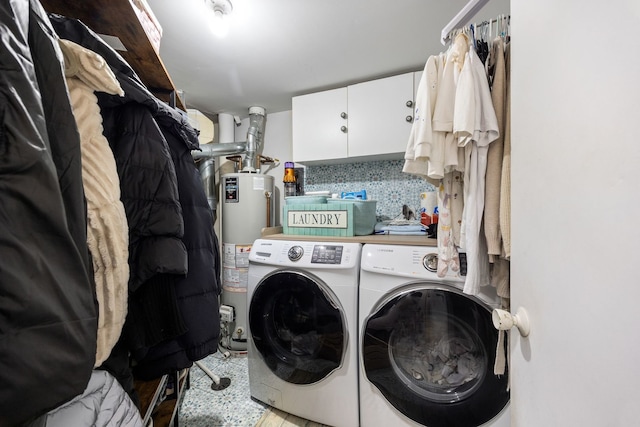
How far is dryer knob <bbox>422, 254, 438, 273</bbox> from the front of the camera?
962 mm

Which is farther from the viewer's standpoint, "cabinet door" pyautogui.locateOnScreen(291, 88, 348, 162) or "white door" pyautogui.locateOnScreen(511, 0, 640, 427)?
"cabinet door" pyautogui.locateOnScreen(291, 88, 348, 162)

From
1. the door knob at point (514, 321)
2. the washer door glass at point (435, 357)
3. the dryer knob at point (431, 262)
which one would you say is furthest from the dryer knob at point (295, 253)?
the door knob at point (514, 321)

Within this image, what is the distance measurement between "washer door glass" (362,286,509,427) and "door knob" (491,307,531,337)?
38 centimetres

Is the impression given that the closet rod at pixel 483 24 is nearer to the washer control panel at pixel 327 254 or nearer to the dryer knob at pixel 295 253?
the washer control panel at pixel 327 254

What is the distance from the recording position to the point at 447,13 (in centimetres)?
120

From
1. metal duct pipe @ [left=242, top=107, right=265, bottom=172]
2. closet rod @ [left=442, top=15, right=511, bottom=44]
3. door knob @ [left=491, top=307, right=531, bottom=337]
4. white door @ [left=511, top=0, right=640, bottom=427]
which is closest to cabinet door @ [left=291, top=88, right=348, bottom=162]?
metal duct pipe @ [left=242, top=107, right=265, bottom=172]

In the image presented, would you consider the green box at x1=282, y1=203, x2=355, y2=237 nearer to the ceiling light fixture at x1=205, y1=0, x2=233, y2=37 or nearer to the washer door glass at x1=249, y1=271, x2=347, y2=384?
the washer door glass at x1=249, y1=271, x2=347, y2=384

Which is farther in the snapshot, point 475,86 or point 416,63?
point 416,63

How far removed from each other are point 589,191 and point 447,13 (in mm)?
1271

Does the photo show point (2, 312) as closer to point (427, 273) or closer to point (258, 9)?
point (427, 273)

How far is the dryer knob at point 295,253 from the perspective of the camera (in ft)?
3.97

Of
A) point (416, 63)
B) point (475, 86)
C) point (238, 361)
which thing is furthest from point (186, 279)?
point (416, 63)

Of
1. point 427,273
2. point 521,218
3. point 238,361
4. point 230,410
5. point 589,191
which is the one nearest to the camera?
point 589,191

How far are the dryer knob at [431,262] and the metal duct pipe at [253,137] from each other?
5.10 feet
